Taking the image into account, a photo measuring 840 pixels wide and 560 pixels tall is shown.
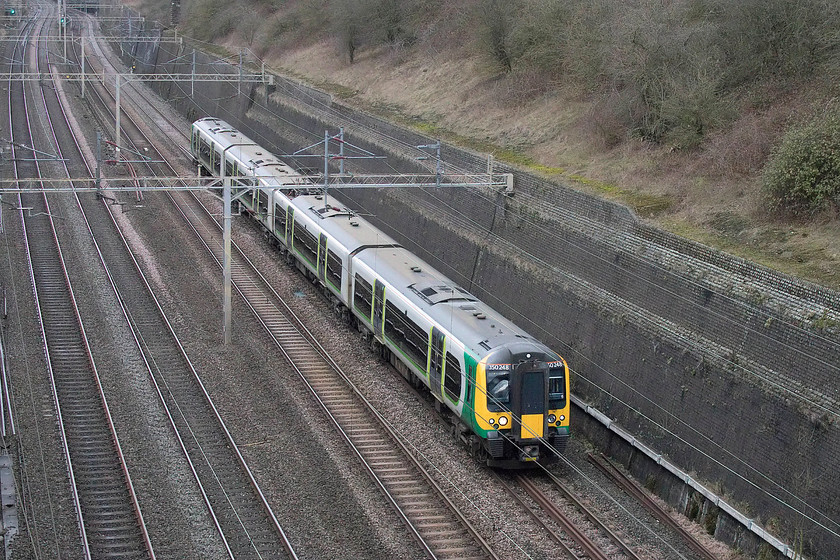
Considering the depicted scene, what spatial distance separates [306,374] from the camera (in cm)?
2239

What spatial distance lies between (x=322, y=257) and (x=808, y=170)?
12.5m

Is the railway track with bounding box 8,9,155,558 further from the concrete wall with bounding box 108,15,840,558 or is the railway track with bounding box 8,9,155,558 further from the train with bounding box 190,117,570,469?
the concrete wall with bounding box 108,15,840,558

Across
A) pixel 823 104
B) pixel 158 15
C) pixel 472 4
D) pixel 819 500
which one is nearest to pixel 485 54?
pixel 472 4

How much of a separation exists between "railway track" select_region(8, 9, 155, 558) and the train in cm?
590

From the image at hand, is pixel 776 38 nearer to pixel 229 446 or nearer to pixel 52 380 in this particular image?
pixel 229 446

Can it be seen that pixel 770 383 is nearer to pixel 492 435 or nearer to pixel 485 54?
pixel 492 435

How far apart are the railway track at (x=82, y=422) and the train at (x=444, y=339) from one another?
5.90 metres

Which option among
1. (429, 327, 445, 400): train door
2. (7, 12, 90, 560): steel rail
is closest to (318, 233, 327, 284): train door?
(7, 12, 90, 560): steel rail

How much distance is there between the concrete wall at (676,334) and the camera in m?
15.4

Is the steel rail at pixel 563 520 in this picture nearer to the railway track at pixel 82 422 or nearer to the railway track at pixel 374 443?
the railway track at pixel 374 443

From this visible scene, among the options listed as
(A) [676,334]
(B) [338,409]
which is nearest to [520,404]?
(A) [676,334]

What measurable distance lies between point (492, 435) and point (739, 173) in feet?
31.1

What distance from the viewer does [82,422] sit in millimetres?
19328

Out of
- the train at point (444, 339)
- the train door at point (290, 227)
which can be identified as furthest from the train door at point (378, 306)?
the train door at point (290, 227)
